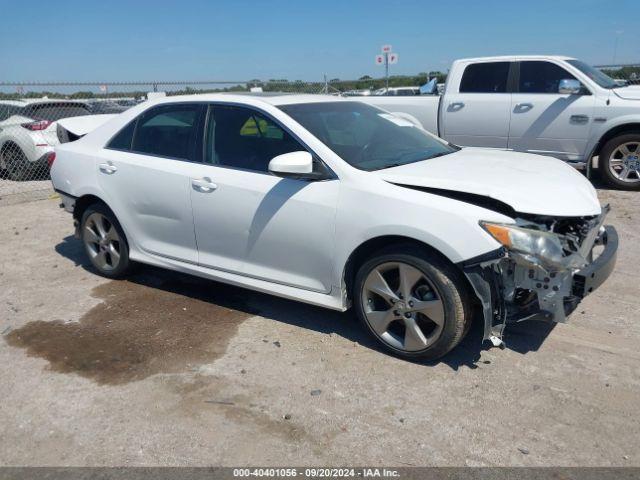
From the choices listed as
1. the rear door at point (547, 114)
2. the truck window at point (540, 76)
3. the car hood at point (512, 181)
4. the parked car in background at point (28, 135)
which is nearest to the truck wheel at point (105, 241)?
the car hood at point (512, 181)

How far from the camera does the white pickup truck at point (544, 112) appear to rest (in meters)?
7.85

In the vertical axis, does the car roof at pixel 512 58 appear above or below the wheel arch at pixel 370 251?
above

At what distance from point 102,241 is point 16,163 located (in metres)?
6.97

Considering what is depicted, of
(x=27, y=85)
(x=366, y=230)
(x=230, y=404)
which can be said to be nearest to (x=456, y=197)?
(x=366, y=230)

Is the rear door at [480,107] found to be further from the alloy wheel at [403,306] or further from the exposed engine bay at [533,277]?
the alloy wheel at [403,306]

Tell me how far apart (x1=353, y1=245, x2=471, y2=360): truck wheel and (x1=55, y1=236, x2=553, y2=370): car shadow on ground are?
0.15 m

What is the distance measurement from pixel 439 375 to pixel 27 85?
10.6 meters

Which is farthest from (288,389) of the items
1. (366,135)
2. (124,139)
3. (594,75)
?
(594,75)

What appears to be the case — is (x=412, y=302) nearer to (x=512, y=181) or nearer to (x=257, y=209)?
(x=512, y=181)

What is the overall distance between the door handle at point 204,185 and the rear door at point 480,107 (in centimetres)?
566

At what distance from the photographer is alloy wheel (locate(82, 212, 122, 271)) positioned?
5.12 metres

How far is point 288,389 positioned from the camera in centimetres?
338

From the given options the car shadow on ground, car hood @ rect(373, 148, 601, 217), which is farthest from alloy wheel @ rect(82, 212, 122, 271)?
car hood @ rect(373, 148, 601, 217)

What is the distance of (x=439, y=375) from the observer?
3467mm
